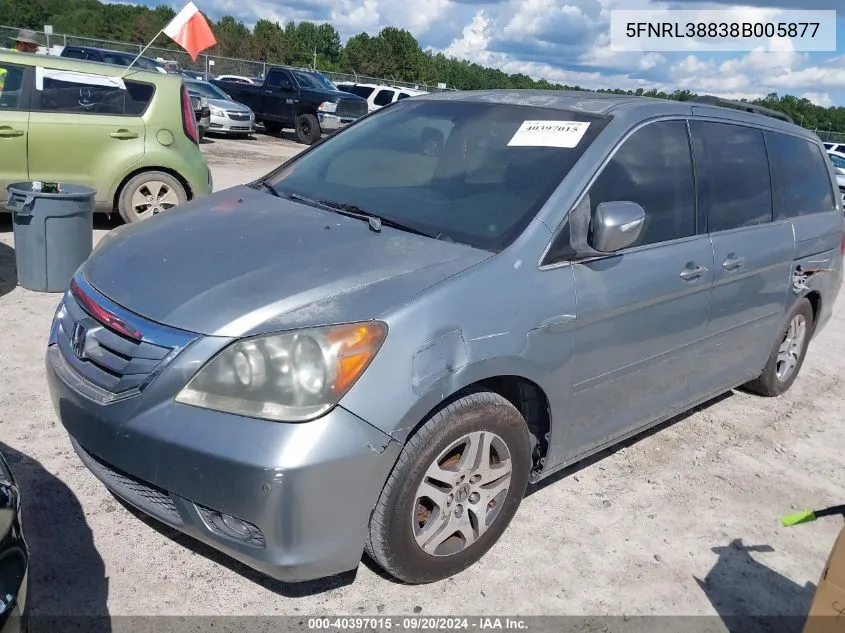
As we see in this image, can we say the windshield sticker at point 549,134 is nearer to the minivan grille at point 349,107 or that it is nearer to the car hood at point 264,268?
the car hood at point 264,268

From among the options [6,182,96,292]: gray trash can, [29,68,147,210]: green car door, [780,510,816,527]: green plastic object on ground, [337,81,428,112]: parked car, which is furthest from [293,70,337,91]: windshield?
[780,510,816,527]: green plastic object on ground

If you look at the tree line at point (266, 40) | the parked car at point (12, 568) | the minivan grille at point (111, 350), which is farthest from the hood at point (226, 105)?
the tree line at point (266, 40)

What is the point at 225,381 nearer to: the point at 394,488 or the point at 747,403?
the point at 394,488

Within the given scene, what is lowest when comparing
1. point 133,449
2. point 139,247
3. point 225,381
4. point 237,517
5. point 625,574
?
point 625,574

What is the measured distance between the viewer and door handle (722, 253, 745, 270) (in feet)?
13.3

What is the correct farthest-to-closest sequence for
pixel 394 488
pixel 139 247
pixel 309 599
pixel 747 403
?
pixel 747 403 < pixel 139 247 < pixel 309 599 < pixel 394 488

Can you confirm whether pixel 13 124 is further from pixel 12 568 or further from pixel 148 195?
pixel 12 568

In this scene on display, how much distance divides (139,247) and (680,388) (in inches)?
107

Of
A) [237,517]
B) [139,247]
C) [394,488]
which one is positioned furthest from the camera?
[139,247]

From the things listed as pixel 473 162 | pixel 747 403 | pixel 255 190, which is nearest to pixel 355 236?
pixel 473 162

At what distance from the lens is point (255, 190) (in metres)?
3.95

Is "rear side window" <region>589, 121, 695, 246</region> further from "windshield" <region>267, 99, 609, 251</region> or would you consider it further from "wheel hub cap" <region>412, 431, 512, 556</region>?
"wheel hub cap" <region>412, 431, 512, 556</region>

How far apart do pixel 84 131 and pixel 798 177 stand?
622 centimetres

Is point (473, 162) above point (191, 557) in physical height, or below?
above
